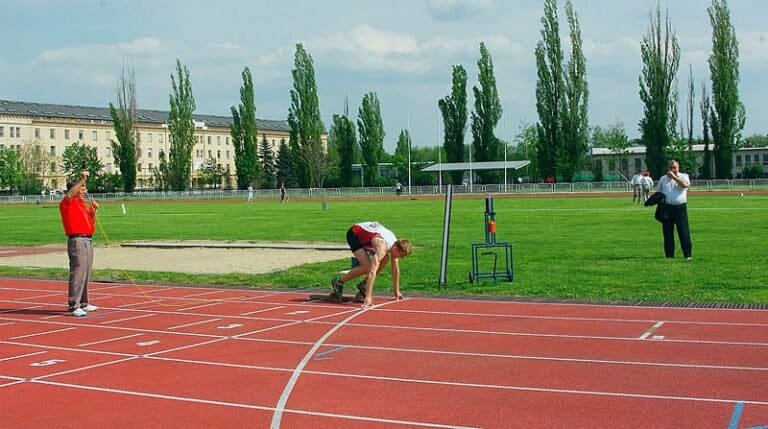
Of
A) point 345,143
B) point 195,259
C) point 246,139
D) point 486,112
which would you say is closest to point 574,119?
point 486,112

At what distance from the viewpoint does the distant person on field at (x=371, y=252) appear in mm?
12883

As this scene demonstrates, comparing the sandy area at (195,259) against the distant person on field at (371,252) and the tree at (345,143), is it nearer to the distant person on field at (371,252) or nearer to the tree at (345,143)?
the distant person on field at (371,252)

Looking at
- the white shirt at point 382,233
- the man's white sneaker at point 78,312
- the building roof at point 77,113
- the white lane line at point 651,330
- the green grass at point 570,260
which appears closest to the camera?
the white lane line at point 651,330

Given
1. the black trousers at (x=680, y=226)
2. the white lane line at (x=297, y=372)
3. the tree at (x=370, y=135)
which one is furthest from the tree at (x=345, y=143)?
the white lane line at (x=297, y=372)

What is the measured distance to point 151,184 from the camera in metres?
126

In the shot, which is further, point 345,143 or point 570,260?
point 345,143

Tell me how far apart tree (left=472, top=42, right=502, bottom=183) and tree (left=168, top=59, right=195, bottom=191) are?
3146cm

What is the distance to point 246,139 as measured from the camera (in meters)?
99.9

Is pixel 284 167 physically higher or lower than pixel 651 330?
higher

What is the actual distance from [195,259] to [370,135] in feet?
276

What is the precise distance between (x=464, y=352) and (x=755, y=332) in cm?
322

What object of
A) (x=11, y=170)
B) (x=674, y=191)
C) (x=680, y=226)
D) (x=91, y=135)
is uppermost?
(x=91, y=135)

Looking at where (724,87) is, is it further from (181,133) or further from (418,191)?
(181,133)

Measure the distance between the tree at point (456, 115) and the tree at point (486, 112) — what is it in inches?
48.7
